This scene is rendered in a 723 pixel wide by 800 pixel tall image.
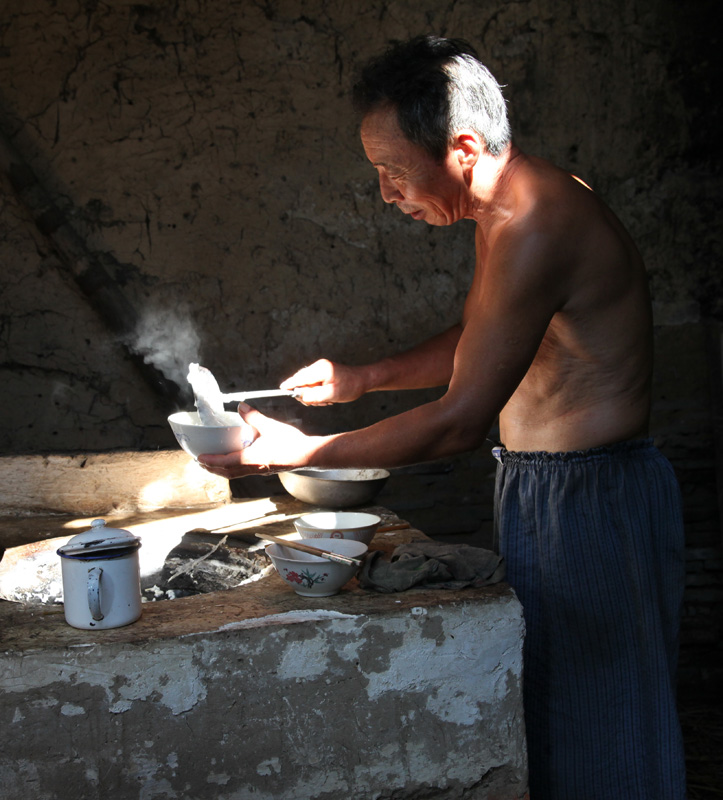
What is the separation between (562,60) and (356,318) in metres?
1.63

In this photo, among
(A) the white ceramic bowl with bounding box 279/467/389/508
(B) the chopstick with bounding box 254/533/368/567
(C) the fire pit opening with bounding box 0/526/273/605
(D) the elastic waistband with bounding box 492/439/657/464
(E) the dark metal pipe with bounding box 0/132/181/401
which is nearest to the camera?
(B) the chopstick with bounding box 254/533/368/567

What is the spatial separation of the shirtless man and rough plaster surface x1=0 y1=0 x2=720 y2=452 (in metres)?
1.88

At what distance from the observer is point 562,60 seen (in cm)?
398

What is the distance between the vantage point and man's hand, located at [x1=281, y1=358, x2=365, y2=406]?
2.61 meters

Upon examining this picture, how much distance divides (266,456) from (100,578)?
472 mm

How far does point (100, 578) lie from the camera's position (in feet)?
5.40

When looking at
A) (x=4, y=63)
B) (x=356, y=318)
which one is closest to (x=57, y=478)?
(x=356, y=318)

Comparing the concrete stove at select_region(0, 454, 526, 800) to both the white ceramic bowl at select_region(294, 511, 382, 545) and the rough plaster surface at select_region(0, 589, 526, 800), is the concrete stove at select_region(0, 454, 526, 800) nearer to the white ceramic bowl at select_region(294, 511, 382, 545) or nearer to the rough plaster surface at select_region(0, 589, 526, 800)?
the rough plaster surface at select_region(0, 589, 526, 800)

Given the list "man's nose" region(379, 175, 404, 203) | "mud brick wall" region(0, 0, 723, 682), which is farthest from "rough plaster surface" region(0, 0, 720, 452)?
"man's nose" region(379, 175, 404, 203)

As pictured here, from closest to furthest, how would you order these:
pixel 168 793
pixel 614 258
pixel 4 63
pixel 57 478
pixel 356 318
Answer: pixel 168 793, pixel 614 258, pixel 57 478, pixel 4 63, pixel 356 318

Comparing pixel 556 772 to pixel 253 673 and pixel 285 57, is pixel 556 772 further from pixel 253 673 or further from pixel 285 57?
pixel 285 57

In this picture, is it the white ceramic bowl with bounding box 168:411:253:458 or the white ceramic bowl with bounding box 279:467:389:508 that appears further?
the white ceramic bowl with bounding box 279:467:389:508

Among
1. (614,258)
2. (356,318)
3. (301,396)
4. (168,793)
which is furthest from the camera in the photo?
(356,318)

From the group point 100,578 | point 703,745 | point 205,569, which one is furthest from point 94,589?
point 703,745
